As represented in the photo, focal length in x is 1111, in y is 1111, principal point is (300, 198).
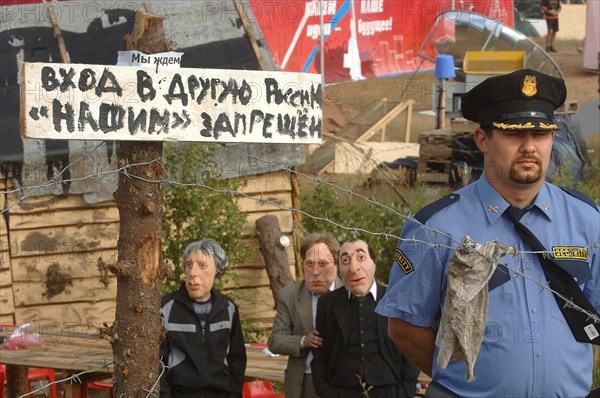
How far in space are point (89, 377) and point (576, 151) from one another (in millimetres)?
8105

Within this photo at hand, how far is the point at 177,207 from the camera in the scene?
8812 mm

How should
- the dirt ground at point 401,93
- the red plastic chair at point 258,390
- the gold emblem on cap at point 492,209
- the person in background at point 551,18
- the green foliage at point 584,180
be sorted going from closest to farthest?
the gold emblem on cap at point 492,209
the red plastic chair at point 258,390
the green foliage at point 584,180
the dirt ground at point 401,93
the person in background at point 551,18

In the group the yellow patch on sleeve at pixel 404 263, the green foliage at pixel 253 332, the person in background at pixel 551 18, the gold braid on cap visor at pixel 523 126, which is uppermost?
the person in background at pixel 551 18

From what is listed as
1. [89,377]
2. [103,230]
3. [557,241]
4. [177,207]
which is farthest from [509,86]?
[103,230]

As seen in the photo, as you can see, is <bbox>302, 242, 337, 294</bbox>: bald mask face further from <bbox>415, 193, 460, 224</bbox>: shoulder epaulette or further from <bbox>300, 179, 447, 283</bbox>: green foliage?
<bbox>300, 179, 447, 283</bbox>: green foliage

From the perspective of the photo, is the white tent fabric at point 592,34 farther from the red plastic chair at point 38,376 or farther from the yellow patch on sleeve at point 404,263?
the yellow patch on sleeve at point 404,263

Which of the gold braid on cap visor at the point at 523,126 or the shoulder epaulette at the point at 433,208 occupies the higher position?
the gold braid on cap visor at the point at 523,126

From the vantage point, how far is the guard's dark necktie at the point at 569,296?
3.71 meters

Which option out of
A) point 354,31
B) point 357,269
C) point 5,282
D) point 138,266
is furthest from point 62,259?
point 354,31

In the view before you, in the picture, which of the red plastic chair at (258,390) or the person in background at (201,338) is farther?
the red plastic chair at (258,390)

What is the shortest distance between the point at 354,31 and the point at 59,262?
8779 millimetres

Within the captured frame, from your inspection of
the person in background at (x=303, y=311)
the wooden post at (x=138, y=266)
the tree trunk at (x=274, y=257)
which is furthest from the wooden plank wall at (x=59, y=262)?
the wooden post at (x=138, y=266)

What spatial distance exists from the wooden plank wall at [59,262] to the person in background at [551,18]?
732 inches

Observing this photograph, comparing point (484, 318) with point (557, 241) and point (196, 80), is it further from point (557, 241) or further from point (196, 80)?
point (196, 80)
